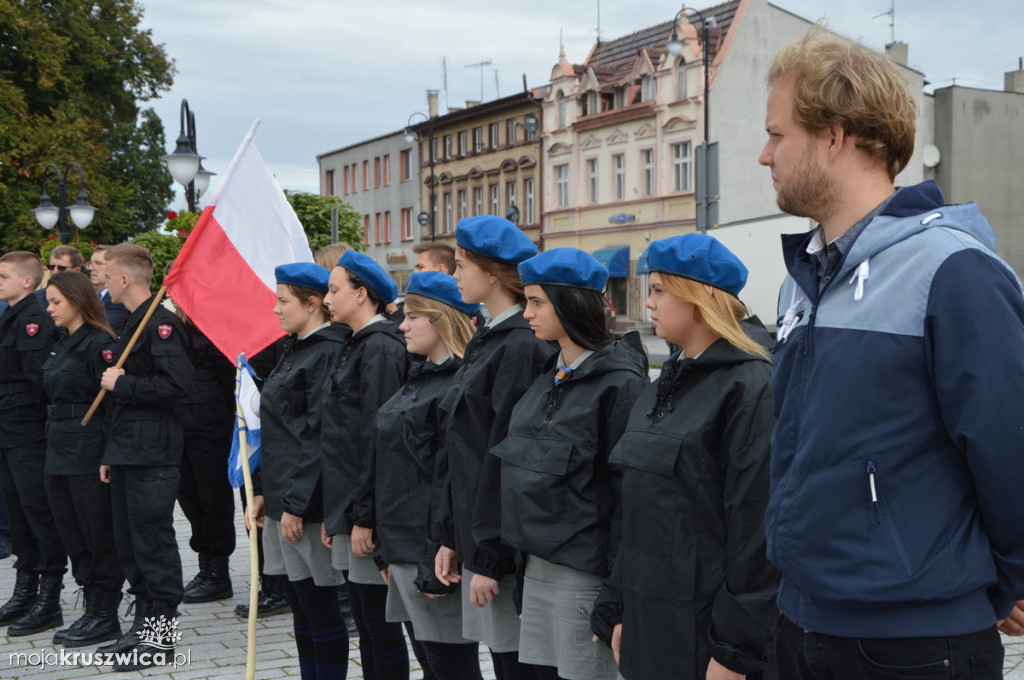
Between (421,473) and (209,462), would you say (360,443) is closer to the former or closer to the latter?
(421,473)

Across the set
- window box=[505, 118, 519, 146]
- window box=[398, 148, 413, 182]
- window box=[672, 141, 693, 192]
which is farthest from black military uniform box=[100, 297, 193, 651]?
window box=[398, 148, 413, 182]

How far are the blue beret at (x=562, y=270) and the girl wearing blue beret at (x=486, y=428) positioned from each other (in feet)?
1.21

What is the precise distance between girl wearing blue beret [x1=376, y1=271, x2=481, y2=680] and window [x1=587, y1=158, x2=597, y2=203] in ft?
131

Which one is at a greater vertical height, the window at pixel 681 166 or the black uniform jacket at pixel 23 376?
the window at pixel 681 166

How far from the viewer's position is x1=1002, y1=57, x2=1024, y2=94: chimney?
41562mm

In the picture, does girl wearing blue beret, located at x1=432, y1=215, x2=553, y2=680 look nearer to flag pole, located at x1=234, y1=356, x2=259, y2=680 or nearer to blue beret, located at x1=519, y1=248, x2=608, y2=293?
blue beret, located at x1=519, y1=248, x2=608, y2=293

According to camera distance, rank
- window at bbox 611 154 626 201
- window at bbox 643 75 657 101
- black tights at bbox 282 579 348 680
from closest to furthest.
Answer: black tights at bbox 282 579 348 680 → window at bbox 643 75 657 101 → window at bbox 611 154 626 201

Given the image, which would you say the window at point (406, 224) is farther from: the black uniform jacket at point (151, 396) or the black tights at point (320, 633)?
the black tights at point (320, 633)

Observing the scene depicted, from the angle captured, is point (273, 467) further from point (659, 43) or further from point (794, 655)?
point (659, 43)

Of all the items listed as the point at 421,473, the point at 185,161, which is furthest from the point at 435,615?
the point at 185,161

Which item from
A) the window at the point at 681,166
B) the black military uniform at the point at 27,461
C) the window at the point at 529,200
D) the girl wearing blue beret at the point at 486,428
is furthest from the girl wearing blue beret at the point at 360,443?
the window at the point at 529,200

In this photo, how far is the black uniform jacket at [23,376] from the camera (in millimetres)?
7418

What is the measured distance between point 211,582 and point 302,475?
313 centimetres

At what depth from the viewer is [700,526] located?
3.07 meters
